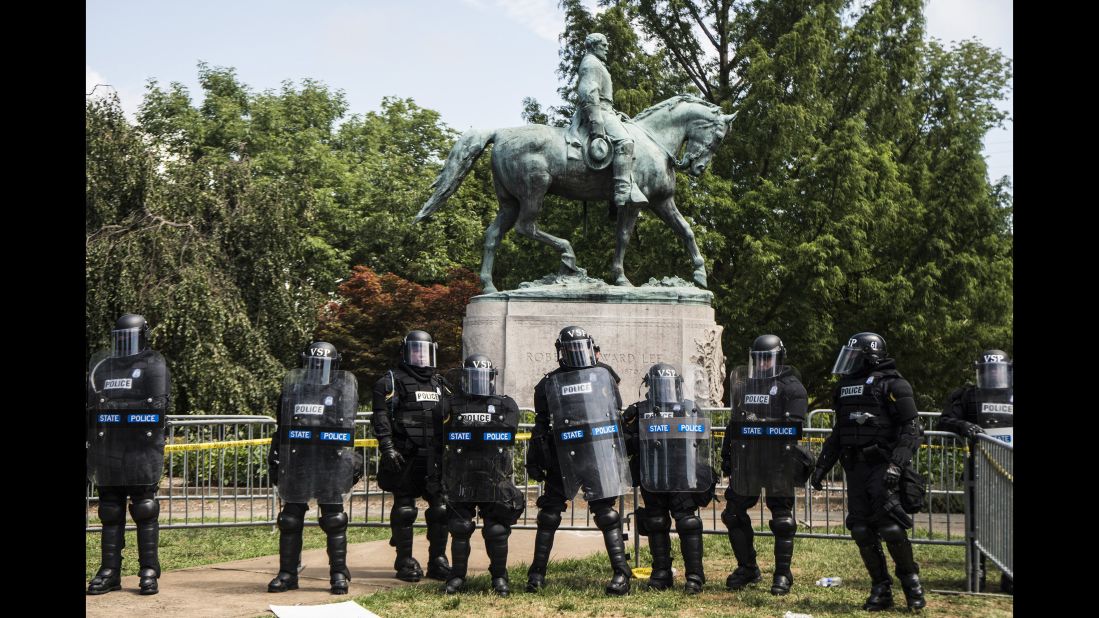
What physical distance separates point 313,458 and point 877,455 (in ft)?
12.4

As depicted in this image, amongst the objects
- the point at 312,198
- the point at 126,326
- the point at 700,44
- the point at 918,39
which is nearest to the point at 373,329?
the point at 312,198

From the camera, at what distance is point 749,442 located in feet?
27.4

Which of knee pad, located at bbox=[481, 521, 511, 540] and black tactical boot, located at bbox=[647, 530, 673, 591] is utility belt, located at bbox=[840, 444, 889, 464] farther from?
knee pad, located at bbox=[481, 521, 511, 540]

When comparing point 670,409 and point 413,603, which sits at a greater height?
point 670,409

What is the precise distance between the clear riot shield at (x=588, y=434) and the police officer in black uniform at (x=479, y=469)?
35cm

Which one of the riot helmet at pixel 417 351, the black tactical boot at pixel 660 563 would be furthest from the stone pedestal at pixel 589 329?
the black tactical boot at pixel 660 563

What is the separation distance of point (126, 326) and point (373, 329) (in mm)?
17171

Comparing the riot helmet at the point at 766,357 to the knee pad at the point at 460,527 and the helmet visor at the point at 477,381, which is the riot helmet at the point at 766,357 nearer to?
the helmet visor at the point at 477,381

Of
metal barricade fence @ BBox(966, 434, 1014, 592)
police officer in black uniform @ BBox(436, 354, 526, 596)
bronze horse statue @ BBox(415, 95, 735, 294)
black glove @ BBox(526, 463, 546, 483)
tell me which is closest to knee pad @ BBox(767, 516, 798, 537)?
metal barricade fence @ BBox(966, 434, 1014, 592)

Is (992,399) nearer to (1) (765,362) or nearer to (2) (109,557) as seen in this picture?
(1) (765,362)

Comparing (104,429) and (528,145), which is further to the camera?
(528,145)

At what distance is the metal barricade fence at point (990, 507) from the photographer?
24.5ft

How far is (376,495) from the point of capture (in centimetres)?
1364

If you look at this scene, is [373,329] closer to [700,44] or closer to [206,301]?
[206,301]
